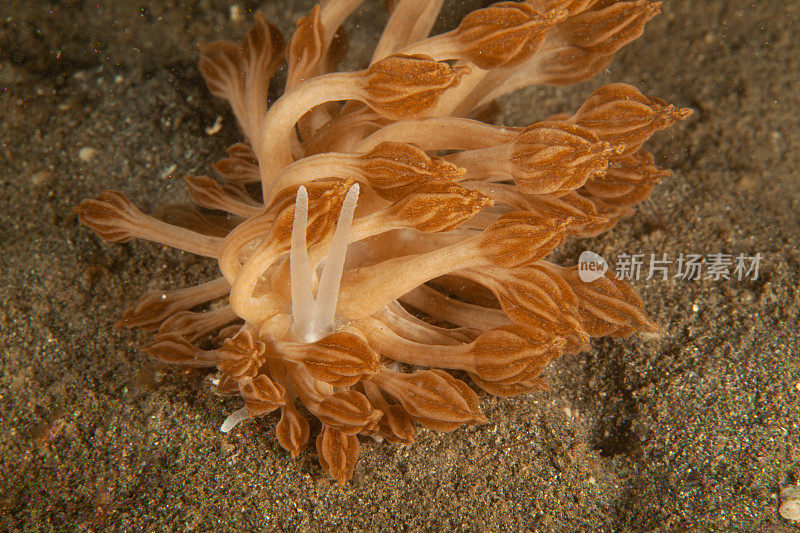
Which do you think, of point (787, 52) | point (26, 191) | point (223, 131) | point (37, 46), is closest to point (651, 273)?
point (787, 52)

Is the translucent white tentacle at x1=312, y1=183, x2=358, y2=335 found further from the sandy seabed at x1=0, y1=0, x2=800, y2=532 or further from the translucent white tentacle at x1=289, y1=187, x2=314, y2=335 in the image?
the sandy seabed at x1=0, y1=0, x2=800, y2=532

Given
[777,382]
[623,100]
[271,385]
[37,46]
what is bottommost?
[777,382]

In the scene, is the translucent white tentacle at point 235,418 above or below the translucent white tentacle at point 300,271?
below

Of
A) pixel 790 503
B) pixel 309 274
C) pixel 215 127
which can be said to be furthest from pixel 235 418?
pixel 790 503

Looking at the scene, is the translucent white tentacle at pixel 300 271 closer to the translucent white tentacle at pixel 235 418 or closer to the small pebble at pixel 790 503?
the translucent white tentacle at pixel 235 418

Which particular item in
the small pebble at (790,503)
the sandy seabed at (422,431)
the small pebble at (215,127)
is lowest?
the small pebble at (790,503)

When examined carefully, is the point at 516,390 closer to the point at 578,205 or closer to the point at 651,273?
the point at 578,205

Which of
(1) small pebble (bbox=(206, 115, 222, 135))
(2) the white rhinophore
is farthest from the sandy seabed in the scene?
(2) the white rhinophore

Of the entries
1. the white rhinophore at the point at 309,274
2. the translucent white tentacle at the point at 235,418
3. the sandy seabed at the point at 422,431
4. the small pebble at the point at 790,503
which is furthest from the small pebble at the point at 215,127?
the small pebble at the point at 790,503
